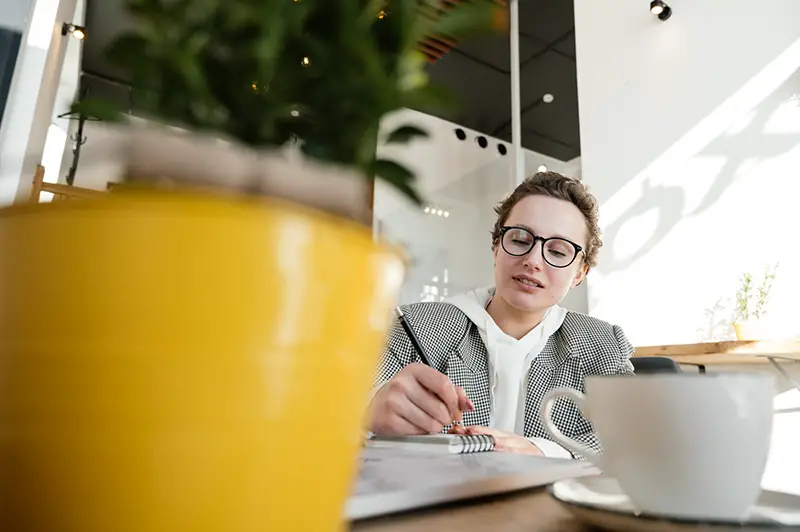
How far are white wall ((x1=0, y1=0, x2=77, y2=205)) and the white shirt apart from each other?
0.90 metres

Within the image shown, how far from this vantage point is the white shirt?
4.21ft

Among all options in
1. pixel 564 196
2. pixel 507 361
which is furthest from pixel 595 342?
pixel 564 196

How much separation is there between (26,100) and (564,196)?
Result: 1108 millimetres

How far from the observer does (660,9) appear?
2625 mm

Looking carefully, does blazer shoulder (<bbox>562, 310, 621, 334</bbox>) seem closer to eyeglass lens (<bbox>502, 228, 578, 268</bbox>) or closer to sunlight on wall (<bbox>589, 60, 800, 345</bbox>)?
eyeglass lens (<bbox>502, 228, 578, 268</bbox>)

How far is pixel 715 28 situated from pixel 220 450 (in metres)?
2.89

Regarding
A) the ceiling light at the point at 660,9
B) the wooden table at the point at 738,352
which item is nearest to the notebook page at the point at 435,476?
the wooden table at the point at 738,352

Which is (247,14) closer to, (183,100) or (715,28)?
(183,100)

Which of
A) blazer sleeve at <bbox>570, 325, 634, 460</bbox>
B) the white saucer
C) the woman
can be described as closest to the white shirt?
the woman

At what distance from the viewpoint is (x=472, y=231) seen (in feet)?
11.8

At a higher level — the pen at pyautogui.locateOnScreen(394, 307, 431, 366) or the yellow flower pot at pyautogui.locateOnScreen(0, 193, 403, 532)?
the pen at pyautogui.locateOnScreen(394, 307, 431, 366)

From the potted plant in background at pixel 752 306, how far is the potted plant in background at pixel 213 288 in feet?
7.19

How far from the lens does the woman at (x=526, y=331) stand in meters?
1.26

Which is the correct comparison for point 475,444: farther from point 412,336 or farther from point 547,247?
point 547,247
